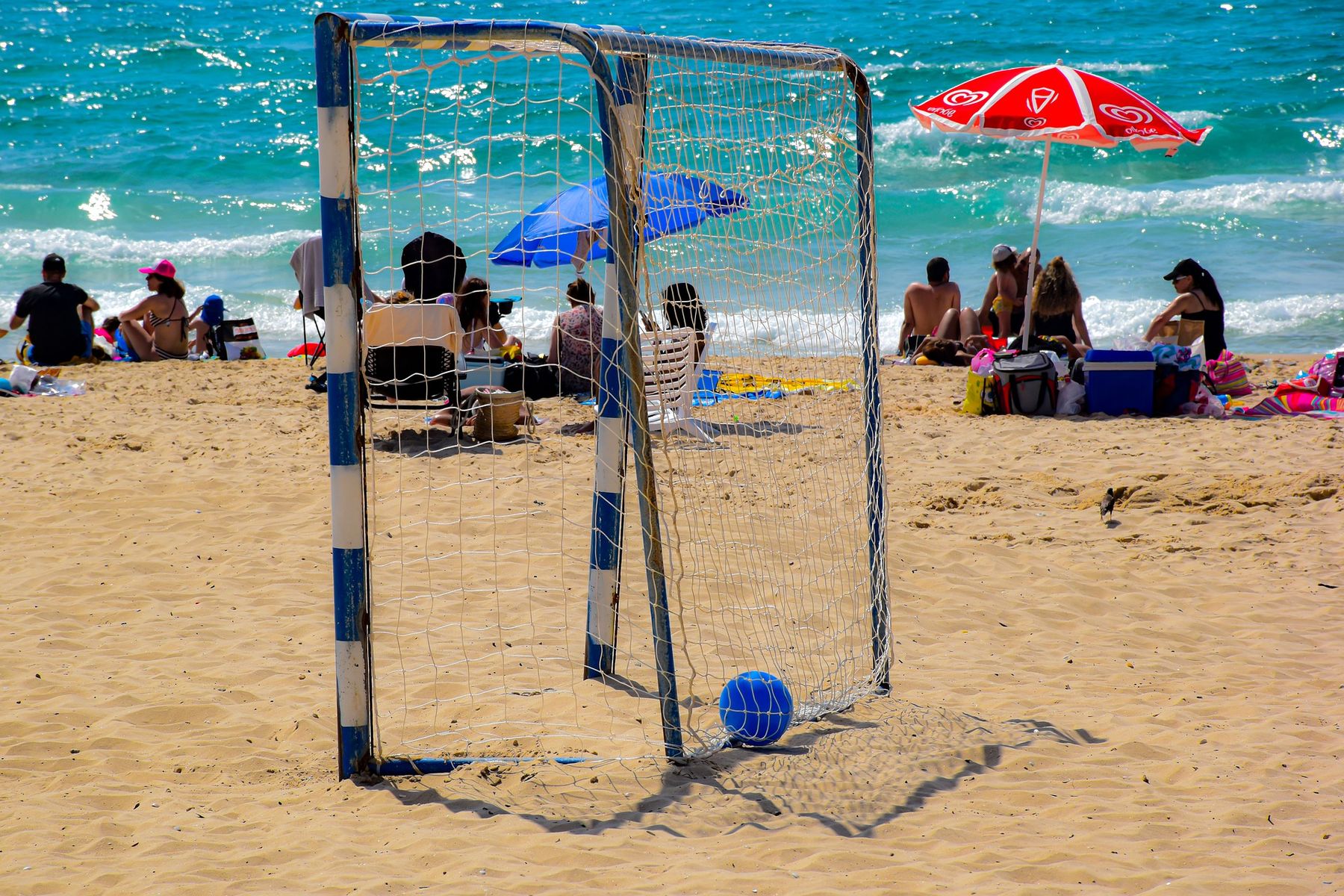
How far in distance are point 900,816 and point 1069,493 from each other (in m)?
3.84

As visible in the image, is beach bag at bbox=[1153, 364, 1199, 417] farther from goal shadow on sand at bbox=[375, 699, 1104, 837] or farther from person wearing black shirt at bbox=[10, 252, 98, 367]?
person wearing black shirt at bbox=[10, 252, 98, 367]

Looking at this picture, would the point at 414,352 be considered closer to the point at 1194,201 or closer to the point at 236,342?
the point at 236,342

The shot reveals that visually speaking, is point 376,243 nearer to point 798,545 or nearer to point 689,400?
point 689,400

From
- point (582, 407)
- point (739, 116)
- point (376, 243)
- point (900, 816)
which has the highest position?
point (376, 243)

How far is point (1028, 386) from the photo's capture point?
331 inches

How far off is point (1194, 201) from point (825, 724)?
18.3 m

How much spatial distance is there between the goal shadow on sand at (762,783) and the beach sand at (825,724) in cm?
1

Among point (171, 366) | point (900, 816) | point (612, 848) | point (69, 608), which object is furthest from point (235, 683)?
point (171, 366)

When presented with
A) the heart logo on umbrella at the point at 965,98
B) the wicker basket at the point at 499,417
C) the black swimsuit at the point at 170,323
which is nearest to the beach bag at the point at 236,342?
the black swimsuit at the point at 170,323

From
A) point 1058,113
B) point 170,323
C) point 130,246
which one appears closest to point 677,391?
point 1058,113

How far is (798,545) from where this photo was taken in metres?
5.55

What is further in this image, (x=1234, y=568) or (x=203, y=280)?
(x=203, y=280)

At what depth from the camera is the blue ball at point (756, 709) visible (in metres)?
3.45

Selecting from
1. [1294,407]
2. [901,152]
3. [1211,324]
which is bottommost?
[1294,407]
